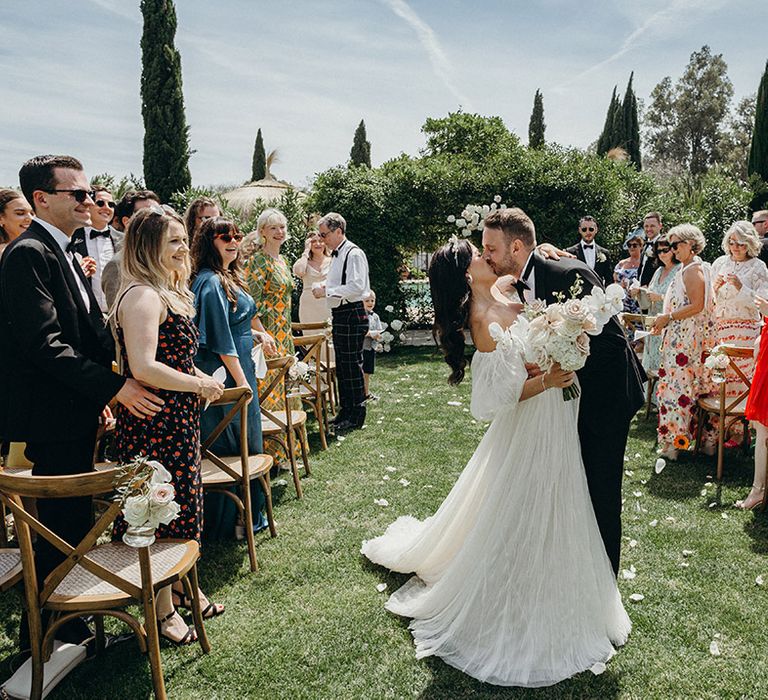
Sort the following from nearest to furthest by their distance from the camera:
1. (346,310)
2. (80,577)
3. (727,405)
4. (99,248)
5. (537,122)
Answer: (80,577) → (99,248) → (727,405) → (346,310) → (537,122)

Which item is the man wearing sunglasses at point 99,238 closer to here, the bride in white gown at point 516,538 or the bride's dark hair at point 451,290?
the bride's dark hair at point 451,290

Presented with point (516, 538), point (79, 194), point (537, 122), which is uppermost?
point (537, 122)

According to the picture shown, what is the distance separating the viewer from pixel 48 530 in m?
2.44

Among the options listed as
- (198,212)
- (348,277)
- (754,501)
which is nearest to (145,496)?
(198,212)

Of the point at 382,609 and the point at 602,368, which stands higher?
the point at 602,368

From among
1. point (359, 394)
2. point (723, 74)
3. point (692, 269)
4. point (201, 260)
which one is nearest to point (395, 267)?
point (359, 394)

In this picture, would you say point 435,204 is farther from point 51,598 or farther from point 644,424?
point 51,598

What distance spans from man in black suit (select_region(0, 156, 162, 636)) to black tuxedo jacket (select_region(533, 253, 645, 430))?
2.08m

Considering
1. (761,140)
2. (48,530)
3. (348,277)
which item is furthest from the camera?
(761,140)

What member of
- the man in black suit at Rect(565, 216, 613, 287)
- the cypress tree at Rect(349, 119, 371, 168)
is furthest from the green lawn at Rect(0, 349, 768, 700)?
the cypress tree at Rect(349, 119, 371, 168)

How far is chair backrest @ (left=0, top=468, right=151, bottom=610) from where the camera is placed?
7.50 feet

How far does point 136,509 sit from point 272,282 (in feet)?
12.0

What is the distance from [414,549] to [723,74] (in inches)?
1670

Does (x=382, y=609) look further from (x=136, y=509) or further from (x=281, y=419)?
(x=281, y=419)
